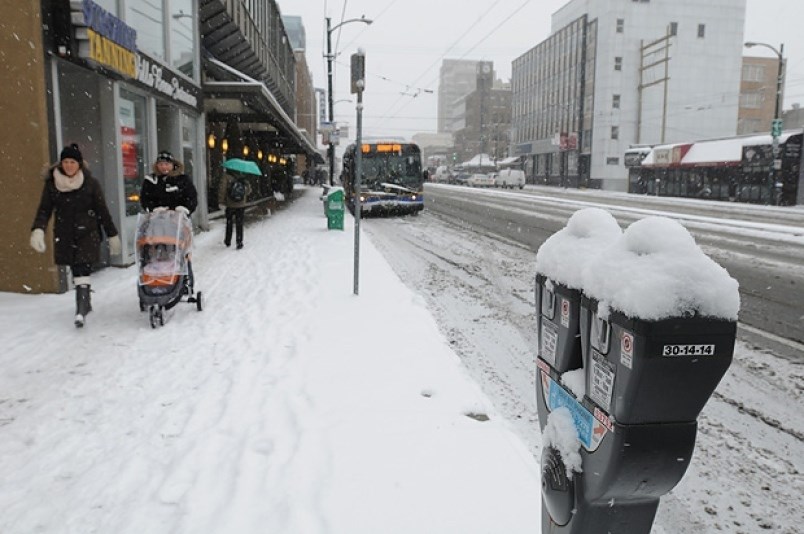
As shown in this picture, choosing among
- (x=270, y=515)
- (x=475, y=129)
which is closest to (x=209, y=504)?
(x=270, y=515)

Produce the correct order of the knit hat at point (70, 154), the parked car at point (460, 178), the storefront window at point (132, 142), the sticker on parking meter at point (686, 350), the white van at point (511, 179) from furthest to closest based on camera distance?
the parked car at point (460, 178) < the white van at point (511, 179) < the storefront window at point (132, 142) < the knit hat at point (70, 154) < the sticker on parking meter at point (686, 350)

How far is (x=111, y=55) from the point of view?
9.09 metres

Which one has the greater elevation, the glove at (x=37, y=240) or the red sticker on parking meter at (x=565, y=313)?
the red sticker on parking meter at (x=565, y=313)

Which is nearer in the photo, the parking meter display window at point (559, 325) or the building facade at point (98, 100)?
the parking meter display window at point (559, 325)

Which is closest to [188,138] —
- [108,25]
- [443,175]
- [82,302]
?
[108,25]

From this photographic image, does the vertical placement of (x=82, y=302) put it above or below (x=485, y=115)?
below

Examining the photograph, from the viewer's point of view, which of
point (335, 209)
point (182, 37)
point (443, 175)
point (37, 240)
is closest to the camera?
point (37, 240)

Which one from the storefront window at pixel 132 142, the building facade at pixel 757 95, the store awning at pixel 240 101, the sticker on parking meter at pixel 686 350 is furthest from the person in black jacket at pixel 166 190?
the building facade at pixel 757 95

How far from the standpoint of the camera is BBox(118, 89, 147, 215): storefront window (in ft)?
35.3

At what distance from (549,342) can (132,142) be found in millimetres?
11099

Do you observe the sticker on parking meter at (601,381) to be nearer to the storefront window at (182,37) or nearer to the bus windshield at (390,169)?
the storefront window at (182,37)

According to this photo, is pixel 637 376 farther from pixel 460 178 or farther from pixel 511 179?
pixel 460 178

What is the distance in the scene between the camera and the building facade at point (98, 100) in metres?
7.52

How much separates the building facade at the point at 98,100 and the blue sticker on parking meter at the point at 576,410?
7712 millimetres
